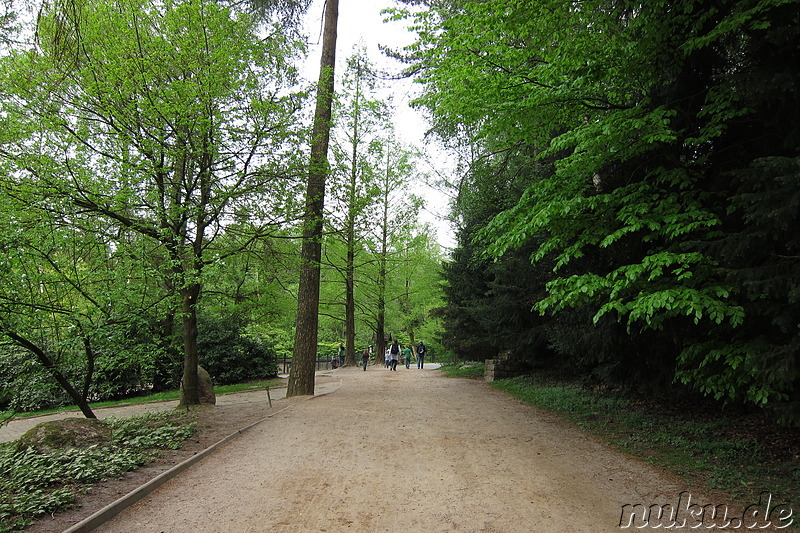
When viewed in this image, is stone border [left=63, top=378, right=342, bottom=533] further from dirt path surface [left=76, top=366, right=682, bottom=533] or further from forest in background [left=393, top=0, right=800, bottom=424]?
forest in background [left=393, top=0, right=800, bottom=424]

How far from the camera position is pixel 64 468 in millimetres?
4883

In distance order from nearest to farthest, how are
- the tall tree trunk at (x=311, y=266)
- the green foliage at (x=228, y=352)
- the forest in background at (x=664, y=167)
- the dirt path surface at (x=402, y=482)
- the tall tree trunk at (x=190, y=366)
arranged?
the dirt path surface at (x=402, y=482) < the forest in background at (x=664, y=167) < the tall tree trunk at (x=190, y=366) < the tall tree trunk at (x=311, y=266) < the green foliage at (x=228, y=352)

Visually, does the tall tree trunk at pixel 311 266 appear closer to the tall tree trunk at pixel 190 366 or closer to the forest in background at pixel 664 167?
the tall tree trunk at pixel 190 366

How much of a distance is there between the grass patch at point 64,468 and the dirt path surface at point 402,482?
2.17 ft

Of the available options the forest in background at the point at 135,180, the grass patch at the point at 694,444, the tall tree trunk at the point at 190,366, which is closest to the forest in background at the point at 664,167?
the grass patch at the point at 694,444

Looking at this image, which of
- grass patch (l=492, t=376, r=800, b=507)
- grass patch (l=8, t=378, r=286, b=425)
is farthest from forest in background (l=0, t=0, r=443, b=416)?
grass patch (l=492, t=376, r=800, b=507)

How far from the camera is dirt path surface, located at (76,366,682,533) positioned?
3.87 m

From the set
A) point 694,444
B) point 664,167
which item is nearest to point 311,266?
point 664,167

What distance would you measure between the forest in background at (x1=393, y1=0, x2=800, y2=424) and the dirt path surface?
71.7 inches

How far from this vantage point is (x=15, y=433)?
8828 mm

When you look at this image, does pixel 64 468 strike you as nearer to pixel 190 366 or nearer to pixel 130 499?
pixel 130 499

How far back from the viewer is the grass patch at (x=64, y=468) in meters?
3.92

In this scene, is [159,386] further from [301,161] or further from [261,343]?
[301,161]

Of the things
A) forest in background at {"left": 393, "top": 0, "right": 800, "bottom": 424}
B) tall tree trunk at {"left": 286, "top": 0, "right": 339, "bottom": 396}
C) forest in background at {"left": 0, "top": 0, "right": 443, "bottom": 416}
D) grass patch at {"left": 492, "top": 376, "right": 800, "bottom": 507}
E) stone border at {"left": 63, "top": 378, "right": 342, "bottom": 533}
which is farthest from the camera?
tall tree trunk at {"left": 286, "top": 0, "right": 339, "bottom": 396}
